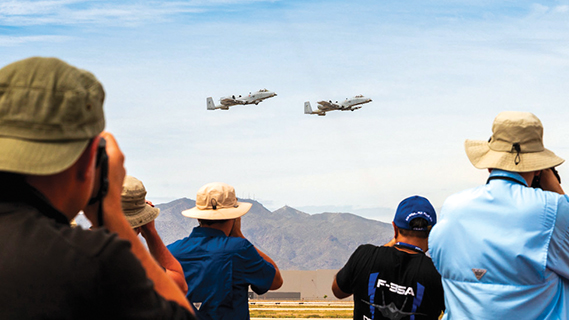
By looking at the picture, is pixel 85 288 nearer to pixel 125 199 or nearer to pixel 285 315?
pixel 125 199

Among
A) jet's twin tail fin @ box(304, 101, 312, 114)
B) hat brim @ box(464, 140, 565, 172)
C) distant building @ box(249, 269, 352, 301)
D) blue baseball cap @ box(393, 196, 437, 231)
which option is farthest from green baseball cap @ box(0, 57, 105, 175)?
distant building @ box(249, 269, 352, 301)

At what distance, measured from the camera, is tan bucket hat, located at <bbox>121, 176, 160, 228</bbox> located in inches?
209

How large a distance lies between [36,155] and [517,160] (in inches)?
156

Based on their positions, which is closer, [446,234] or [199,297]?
[446,234]

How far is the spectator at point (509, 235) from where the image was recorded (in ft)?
15.2

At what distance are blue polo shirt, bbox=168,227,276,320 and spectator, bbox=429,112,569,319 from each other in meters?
2.04

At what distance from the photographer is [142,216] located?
5328mm

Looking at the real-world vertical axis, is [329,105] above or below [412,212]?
below

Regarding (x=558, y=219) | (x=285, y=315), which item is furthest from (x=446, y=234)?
(x=285, y=315)

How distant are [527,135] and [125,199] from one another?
3510 mm

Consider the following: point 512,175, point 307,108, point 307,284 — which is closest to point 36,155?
point 512,175

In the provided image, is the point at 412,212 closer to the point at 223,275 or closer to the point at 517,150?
the point at 517,150

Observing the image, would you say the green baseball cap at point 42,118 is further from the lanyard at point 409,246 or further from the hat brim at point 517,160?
the lanyard at point 409,246

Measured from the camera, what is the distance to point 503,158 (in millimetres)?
5023
